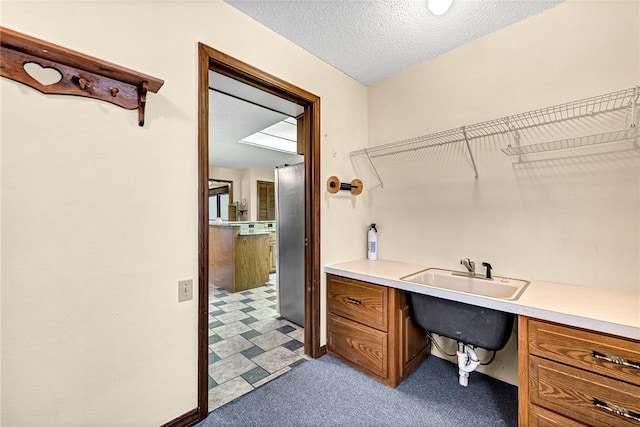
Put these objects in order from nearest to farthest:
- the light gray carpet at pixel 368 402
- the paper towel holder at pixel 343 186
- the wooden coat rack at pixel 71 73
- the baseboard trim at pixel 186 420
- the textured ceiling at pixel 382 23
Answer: the wooden coat rack at pixel 71 73 < the baseboard trim at pixel 186 420 < the light gray carpet at pixel 368 402 < the textured ceiling at pixel 382 23 < the paper towel holder at pixel 343 186

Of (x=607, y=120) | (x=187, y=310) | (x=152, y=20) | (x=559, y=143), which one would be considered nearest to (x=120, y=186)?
(x=187, y=310)

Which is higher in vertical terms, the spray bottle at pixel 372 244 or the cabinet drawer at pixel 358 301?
the spray bottle at pixel 372 244

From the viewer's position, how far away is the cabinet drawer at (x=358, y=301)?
1.84 meters

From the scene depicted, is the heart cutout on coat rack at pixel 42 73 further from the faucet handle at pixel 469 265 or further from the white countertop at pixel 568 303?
the faucet handle at pixel 469 265

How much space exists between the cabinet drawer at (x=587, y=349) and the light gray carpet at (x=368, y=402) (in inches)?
24.6

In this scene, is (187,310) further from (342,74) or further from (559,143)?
(559,143)

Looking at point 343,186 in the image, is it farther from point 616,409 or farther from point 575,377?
point 616,409

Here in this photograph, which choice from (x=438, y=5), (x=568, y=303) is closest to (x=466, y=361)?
(x=568, y=303)

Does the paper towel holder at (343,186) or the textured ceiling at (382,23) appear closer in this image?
the textured ceiling at (382,23)

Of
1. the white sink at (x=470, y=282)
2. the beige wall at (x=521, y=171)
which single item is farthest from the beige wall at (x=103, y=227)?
the beige wall at (x=521, y=171)

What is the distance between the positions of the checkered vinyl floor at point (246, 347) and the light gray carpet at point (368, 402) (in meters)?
0.13

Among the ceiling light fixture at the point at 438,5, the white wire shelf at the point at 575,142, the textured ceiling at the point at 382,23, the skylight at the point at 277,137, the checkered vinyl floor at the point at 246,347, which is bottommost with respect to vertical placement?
the checkered vinyl floor at the point at 246,347

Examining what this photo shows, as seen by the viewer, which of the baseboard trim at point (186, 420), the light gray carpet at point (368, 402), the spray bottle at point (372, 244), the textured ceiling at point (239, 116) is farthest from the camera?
the spray bottle at point (372, 244)

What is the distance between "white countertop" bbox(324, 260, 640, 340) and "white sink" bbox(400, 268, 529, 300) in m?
0.08
